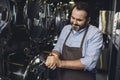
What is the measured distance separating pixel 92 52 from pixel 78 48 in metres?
0.15

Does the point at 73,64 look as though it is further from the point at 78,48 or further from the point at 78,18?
the point at 78,18

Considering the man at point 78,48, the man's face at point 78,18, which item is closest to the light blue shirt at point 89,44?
Answer: the man at point 78,48

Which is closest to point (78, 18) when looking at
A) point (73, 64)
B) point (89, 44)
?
point (89, 44)

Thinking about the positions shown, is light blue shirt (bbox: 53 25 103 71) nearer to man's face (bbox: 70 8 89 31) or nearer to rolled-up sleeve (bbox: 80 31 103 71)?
rolled-up sleeve (bbox: 80 31 103 71)

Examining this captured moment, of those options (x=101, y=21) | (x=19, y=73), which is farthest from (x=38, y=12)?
(x=101, y=21)

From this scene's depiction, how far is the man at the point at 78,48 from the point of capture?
1.80 m

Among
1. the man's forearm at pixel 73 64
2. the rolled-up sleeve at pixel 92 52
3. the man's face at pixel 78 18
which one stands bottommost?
the man's forearm at pixel 73 64

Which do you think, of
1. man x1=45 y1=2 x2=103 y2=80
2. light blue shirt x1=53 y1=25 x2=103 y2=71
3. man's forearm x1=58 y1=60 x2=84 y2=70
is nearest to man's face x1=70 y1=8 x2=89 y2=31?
man x1=45 y1=2 x2=103 y2=80

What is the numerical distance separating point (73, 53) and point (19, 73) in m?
1.51

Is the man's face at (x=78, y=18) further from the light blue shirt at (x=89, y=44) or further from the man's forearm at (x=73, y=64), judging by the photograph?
the man's forearm at (x=73, y=64)

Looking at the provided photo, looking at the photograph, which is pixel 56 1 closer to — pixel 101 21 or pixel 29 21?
pixel 101 21

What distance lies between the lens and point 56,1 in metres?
5.36

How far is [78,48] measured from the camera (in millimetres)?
1921

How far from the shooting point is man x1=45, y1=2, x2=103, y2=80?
180 cm
